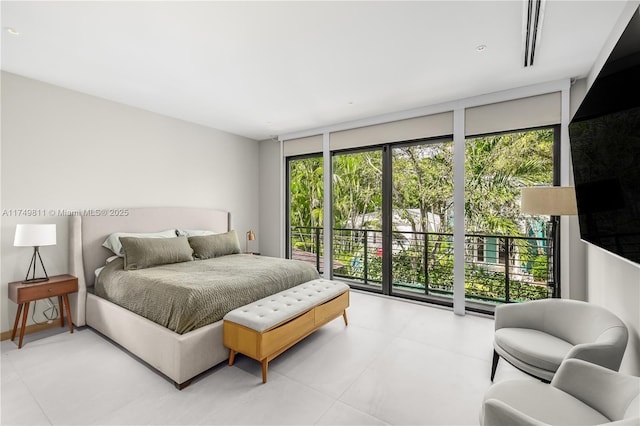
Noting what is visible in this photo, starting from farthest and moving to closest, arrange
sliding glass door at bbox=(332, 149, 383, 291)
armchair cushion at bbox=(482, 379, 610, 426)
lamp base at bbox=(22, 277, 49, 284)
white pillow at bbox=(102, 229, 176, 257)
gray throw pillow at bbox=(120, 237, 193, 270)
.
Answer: sliding glass door at bbox=(332, 149, 383, 291), white pillow at bbox=(102, 229, 176, 257), gray throw pillow at bbox=(120, 237, 193, 270), lamp base at bbox=(22, 277, 49, 284), armchair cushion at bbox=(482, 379, 610, 426)

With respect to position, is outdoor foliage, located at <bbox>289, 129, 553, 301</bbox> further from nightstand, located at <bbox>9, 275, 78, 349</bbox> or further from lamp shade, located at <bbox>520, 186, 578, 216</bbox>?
nightstand, located at <bbox>9, 275, 78, 349</bbox>

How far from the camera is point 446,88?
10.4 ft

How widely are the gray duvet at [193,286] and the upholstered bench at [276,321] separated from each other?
135 millimetres

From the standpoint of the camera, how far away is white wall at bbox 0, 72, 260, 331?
2.84 m

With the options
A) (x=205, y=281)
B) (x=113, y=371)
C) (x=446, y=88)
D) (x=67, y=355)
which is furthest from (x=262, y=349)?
(x=446, y=88)

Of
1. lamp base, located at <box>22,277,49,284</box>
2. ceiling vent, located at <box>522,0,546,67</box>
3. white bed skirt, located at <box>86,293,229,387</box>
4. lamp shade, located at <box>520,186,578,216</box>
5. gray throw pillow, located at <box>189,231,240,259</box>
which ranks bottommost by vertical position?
white bed skirt, located at <box>86,293,229,387</box>

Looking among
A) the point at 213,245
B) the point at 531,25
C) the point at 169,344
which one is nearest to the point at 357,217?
the point at 213,245

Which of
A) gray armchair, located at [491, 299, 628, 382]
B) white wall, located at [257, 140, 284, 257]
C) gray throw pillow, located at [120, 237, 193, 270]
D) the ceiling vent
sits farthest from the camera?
white wall, located at [257, 140, 284, 257]

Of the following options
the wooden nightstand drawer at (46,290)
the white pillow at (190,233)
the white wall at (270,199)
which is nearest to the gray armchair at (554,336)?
the white pillow at (190,233)

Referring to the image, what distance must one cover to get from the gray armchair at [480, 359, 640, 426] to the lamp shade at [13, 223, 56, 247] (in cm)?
365

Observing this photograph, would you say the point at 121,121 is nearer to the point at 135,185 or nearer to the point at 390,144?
the point at 135,185

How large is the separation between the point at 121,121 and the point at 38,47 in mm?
1286

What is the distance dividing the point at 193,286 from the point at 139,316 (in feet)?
1.89

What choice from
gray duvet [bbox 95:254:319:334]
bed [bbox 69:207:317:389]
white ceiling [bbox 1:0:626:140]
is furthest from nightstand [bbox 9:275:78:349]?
white ceiling [bbox 1:0:626:140]
